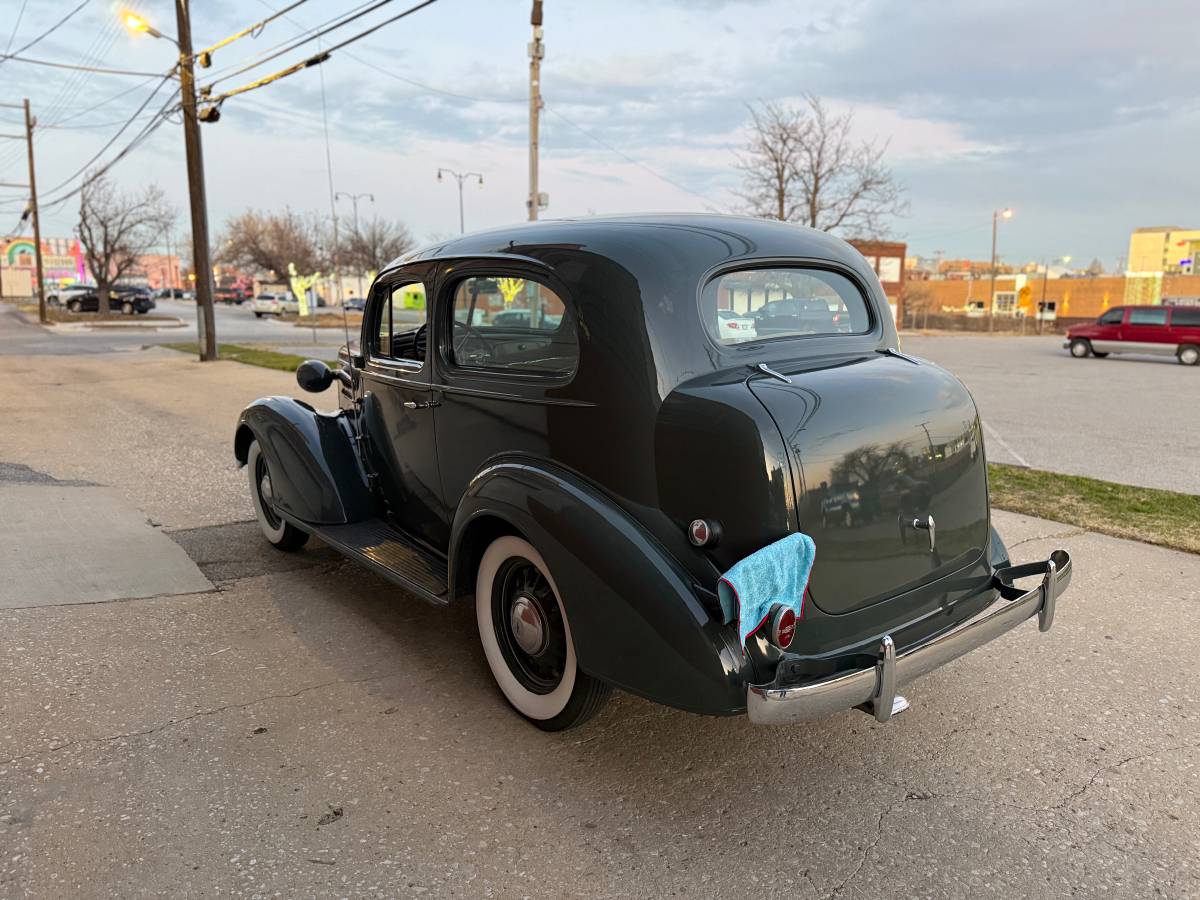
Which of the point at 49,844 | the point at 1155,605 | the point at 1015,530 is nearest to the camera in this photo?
the point at 49,844

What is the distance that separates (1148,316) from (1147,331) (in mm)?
499

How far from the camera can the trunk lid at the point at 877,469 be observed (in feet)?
8.63

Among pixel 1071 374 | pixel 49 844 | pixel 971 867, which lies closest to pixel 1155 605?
pixel 971 867

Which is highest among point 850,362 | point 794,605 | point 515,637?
point 850,362

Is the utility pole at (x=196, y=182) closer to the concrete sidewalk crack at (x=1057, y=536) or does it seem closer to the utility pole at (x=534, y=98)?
the utility pole at (x=534, y=98)

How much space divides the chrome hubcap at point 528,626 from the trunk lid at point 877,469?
1.01 meters

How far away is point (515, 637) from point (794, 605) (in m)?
1.19

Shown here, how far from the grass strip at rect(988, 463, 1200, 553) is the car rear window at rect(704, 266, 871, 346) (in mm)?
3210

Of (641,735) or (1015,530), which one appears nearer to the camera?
(641,735)

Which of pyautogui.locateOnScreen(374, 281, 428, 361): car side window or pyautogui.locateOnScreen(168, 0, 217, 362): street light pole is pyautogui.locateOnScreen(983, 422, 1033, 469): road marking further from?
pyautogui.locateOnScreen(168, 0, 217, 362): street light pole

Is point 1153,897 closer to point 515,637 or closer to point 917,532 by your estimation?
point 917,532

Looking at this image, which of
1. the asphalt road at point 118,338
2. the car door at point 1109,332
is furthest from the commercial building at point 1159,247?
the asphalt road at point 118,338

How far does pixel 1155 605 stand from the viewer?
430cm

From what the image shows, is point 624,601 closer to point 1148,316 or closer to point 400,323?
point 400,323
